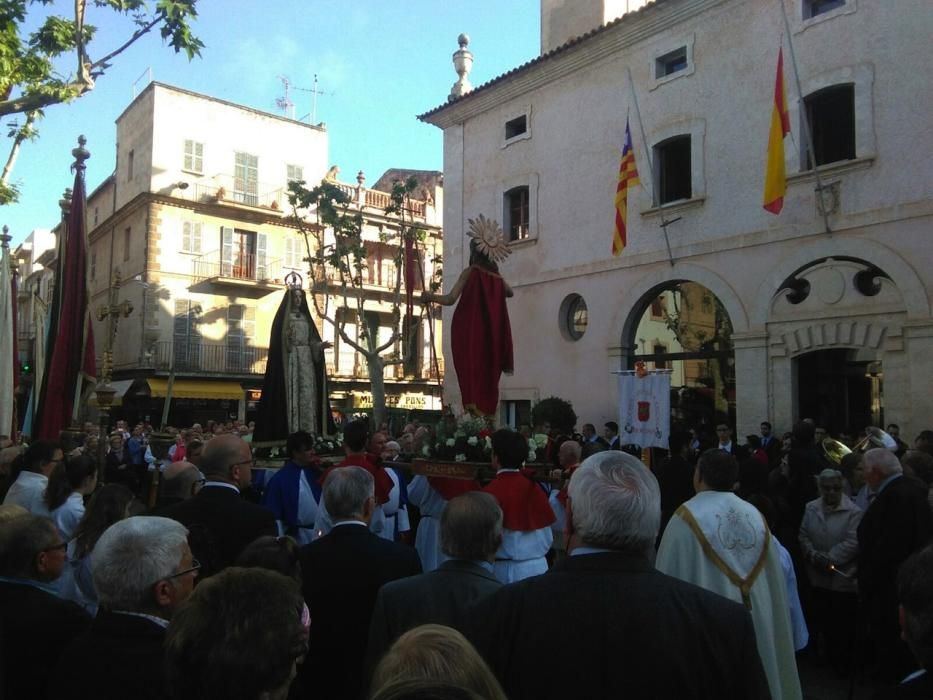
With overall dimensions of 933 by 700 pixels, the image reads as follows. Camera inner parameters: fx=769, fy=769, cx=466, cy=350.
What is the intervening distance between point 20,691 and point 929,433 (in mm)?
10212

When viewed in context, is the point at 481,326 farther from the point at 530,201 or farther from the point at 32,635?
the point at 530,201

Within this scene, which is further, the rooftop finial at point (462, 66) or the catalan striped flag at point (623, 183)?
the rooftop finial at point (462, 66)

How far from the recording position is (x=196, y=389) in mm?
28953

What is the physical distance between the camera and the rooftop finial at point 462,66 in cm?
2183

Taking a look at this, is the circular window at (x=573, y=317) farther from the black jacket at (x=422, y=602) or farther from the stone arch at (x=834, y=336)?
the black jacket at (x=422, y=602)

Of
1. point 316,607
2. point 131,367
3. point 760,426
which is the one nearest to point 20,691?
point 316,607

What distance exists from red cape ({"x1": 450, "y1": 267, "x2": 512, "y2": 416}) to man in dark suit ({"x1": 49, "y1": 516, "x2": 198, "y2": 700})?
4.72m

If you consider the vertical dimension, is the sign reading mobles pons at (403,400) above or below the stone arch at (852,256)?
below

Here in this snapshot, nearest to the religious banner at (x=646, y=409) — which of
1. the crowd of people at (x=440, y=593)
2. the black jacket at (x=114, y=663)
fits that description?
Answer: the crowd of people at (x=440, y=593)

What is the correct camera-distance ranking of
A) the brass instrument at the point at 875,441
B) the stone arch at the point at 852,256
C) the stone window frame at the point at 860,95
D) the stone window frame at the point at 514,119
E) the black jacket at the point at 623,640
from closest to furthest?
the black jacket at the point at 623,640, the brass instrument at the point at 875,441, the stone arch at the point at 852,256, the stone window frame at the point at 860,95, the stone window frame at the point at 514,119

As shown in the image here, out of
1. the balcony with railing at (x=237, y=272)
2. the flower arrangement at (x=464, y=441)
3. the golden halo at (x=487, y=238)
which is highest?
the balcony with railing at (x=237, y=272)

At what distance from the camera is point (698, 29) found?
634 inches

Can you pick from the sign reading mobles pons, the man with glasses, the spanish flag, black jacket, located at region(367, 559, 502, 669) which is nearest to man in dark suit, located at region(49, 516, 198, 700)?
black jacket, located at region(367, 559, 502, 669)

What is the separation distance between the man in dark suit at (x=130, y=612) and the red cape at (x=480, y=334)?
472 centimetres
